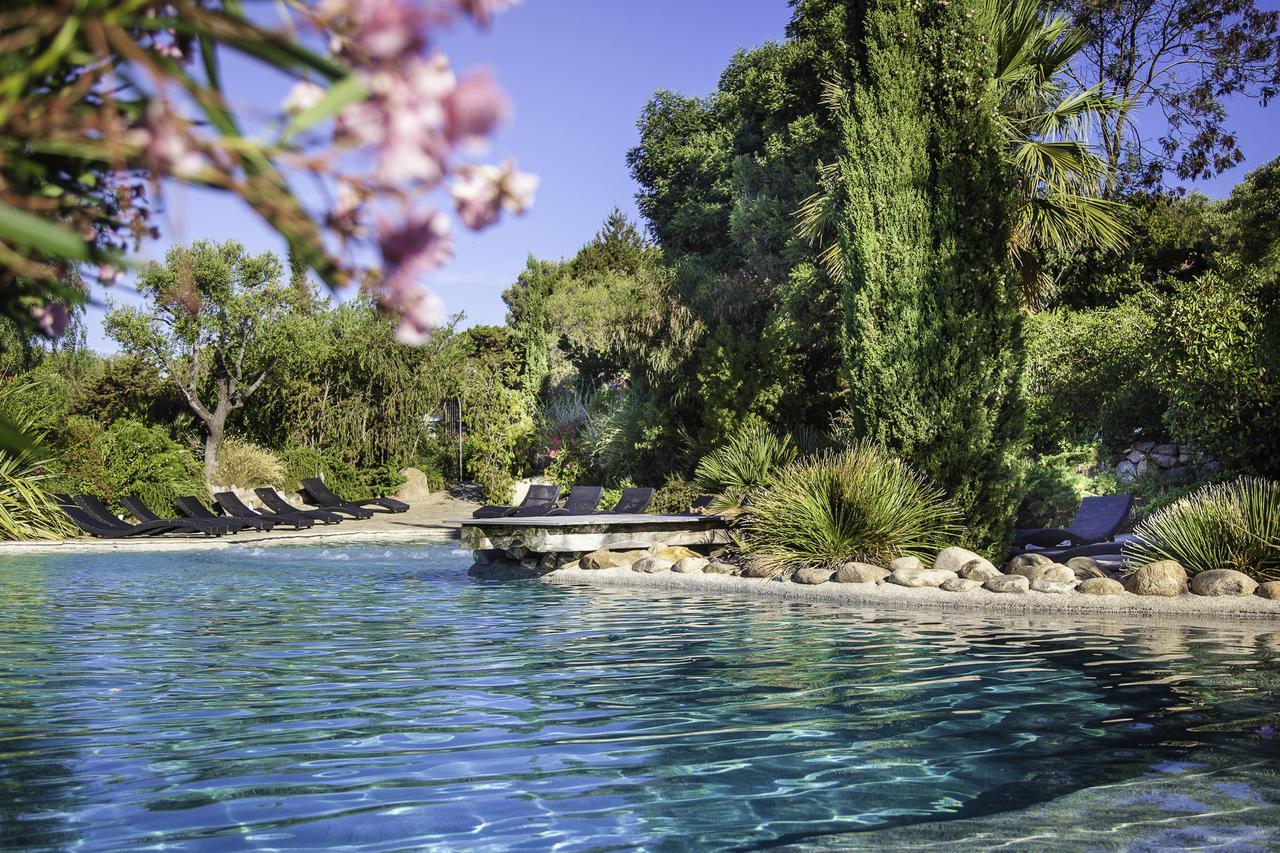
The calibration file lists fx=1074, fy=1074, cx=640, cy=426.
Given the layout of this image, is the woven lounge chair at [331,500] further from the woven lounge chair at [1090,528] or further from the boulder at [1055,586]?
the boulder at [1055,586]

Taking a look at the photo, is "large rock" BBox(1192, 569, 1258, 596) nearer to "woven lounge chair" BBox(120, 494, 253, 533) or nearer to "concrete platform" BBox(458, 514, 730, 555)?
"concrete platform" BBox(458, 514, 730, 555)

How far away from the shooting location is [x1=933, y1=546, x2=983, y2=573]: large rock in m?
10.3

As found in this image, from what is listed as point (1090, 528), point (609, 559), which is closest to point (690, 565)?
point (609, 559)

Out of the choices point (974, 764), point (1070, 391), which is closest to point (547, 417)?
point (1070, 391)

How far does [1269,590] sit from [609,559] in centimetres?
672

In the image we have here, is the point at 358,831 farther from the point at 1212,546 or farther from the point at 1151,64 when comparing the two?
the point at 1151,64

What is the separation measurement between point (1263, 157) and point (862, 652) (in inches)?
1053

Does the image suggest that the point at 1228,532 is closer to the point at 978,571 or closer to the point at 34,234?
the point at 978,571

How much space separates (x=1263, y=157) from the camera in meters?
27.8

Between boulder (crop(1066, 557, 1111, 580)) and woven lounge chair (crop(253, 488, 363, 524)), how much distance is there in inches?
507

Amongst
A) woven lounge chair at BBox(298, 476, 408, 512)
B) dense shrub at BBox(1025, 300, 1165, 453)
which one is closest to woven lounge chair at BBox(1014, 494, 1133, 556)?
dense shrub at BBox(1025, 300, 1165, 453)

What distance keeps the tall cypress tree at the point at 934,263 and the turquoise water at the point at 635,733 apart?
3.01 meters

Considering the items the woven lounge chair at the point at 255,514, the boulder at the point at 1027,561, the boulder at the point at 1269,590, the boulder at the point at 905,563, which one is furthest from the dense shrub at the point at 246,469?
the boulder at the point at 1269,590

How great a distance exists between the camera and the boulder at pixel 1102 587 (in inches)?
348
